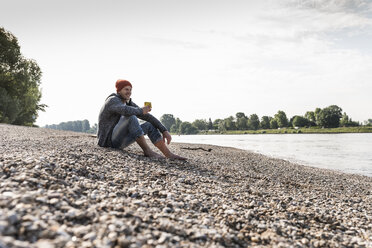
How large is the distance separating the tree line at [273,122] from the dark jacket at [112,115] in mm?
137456

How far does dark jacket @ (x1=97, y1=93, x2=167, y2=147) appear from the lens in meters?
7.23

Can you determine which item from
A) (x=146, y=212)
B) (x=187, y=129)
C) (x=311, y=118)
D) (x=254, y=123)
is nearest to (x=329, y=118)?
(x=311, y=118)

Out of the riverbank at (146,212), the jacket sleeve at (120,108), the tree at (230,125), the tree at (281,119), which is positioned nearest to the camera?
the riverbank at (146,212)

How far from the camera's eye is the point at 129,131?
789 cm

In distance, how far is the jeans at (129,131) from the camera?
7676 millimetres

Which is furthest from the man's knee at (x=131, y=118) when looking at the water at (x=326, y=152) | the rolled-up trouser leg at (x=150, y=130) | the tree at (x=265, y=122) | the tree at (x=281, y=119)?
the tree at (x=265, y=122)

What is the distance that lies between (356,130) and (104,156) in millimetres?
124655

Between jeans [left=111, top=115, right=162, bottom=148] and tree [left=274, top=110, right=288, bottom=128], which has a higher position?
tree [left=274, top=110, right=288, bottom=128]

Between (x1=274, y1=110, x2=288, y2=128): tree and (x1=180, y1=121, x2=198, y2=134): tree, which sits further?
(x1=180, y1=121, x2=198, y2=134): tree

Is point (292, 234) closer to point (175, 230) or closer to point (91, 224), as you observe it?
point (175, 230)

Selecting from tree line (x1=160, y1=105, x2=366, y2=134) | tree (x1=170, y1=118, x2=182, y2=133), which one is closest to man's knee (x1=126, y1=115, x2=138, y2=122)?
tree line (x1=160, y1=105, x2=366, y2=134)

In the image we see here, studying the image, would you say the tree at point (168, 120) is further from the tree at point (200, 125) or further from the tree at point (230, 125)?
the tree at point (230, 125)

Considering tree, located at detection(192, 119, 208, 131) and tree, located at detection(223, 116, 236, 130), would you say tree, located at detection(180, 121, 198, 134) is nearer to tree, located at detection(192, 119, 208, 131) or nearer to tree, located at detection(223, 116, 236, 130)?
tree, located at detection(192, 119, 208, 131)

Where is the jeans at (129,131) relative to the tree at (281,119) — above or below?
below
